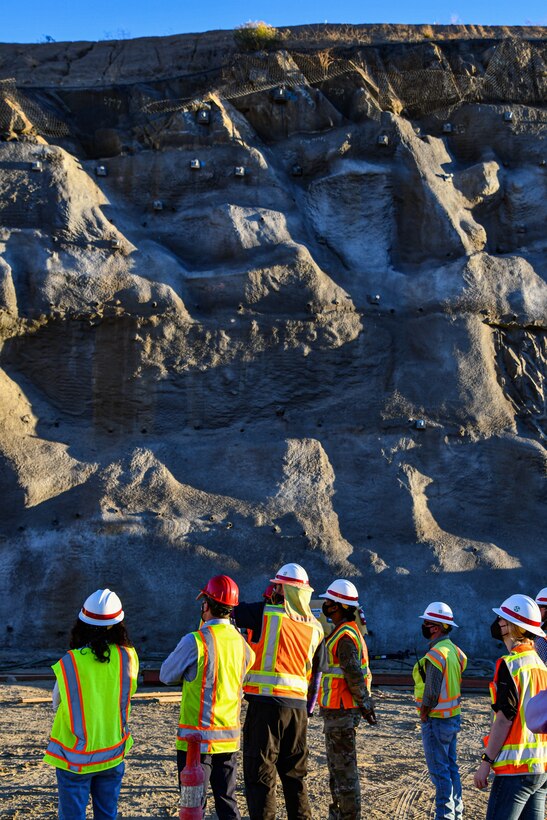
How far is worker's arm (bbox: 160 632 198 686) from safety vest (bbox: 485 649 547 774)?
1697 mm

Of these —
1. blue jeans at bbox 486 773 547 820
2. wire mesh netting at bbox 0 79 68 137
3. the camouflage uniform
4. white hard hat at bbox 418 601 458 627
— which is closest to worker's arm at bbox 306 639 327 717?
the camouflage uniform

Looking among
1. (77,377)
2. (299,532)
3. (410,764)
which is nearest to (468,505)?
(299,532)

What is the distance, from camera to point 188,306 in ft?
60.2

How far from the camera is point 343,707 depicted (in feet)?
22.0

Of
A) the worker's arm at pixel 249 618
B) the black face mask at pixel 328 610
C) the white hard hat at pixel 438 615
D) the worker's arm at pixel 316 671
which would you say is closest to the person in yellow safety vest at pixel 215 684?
the worker's arm at pixel 249 618

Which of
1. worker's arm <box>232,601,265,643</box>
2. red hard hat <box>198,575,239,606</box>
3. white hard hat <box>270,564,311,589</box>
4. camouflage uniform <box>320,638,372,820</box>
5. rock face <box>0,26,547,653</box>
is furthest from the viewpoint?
rock face <box>0,26,547,653</box>

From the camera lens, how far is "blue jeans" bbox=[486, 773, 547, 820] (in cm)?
513

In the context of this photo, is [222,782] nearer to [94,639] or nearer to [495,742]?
[94,639]

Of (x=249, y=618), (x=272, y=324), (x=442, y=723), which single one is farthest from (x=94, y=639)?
(x=272, y=324)

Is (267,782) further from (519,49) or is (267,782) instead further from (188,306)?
(519,49)

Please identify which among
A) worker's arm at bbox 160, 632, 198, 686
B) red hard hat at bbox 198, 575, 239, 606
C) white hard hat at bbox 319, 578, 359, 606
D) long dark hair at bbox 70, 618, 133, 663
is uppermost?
white hard hat at bbox 319, 578, 359, 606

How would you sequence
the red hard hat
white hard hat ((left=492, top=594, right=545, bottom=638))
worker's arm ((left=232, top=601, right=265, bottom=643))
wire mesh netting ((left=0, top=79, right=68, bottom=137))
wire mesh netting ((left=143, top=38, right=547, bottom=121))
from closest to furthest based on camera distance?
white hard hat ((left=492, top=594, right=545, bottom=638)) → the red hard hat → worker's arm ((left=232, top=601, right=265, bottom=643)) → wire mesh netting ((left=0, top=79, right=68, bottom=137)) → wire mesh netting ((left=143, top=38, right=547, bottom=121))

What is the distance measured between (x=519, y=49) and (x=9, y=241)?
471 inches

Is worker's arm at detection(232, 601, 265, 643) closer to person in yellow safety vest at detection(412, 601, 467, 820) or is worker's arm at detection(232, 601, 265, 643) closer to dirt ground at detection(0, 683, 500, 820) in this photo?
person in yellow safety vest at detection(412, 601, 467, 820)
